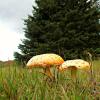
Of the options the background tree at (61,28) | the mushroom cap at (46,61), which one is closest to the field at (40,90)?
the mushroom cap at (46,61)

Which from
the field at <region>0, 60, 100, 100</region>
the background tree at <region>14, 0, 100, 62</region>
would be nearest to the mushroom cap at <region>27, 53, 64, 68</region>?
the field at <region>0, 60, 100, 100</region>

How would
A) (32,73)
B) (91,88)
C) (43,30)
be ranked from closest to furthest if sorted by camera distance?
(91,88), (32,73), (43,30)

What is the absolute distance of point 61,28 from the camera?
24.8m

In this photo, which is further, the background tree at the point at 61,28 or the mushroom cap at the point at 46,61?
the background tree at the point at 61,28

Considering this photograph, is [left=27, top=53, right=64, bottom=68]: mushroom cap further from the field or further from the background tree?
the background tree

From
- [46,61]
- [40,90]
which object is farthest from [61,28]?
[40,90]

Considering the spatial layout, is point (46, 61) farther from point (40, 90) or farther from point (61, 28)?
point (61, 28)

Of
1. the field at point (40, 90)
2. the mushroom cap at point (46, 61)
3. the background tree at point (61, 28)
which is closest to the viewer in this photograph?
the field at point (40, 90)

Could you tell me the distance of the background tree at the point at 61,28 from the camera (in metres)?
23.8

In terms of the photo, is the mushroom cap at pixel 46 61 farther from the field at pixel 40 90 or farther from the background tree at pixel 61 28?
the background tree at pixel 61 28

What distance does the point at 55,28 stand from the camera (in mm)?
24672

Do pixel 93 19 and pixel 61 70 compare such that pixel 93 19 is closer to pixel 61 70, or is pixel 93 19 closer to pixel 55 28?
pixel 55 28

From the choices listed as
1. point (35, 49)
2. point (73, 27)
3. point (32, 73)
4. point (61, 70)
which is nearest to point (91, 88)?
point (32, 73)

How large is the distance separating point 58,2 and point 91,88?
76.4ft
